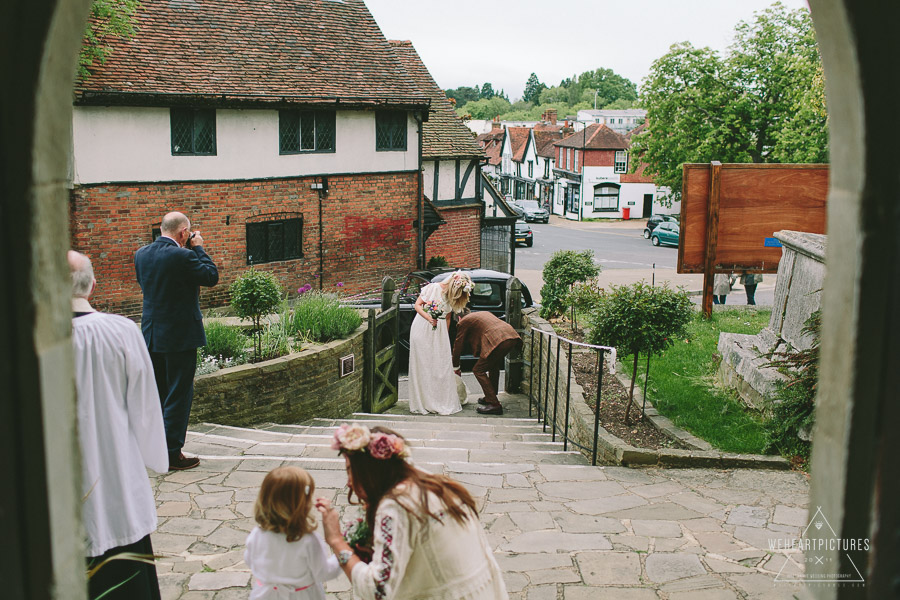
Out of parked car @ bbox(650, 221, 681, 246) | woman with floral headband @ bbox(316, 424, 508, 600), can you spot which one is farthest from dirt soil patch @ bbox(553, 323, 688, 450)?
parked car @ bbox(650, 221, 681, 246)

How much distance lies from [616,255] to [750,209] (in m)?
24.2

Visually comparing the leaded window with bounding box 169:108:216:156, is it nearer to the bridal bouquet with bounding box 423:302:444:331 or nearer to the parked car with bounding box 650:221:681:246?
the bridal bouquet with bounding box 423:302:444:331

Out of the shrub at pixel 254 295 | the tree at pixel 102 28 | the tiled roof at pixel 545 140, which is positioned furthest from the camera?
the tiled roof at pixel 545 140

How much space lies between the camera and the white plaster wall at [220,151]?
15.2 metres

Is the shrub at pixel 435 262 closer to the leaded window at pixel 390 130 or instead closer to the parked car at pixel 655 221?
the leaded window at pixel 390 130

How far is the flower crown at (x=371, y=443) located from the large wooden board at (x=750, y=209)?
9416 millimetres

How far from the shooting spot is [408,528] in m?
2.93

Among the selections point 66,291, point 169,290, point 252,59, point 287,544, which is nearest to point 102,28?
point 252,59

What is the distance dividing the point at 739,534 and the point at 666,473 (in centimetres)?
125

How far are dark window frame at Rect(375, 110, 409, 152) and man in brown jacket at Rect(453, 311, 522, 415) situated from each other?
11.1m

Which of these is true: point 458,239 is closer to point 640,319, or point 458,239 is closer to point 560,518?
point 640,319

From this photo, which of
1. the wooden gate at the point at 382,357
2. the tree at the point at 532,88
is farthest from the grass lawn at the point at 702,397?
the tree at the point at 532,88

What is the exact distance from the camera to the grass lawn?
6.90 meters

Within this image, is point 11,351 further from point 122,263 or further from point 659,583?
point 122,263
